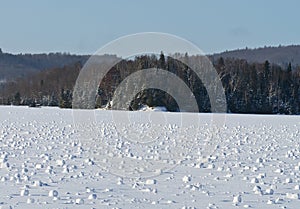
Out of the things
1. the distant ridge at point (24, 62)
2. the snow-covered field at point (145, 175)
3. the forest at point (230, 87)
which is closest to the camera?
the snow-covered field at point (145, 175)

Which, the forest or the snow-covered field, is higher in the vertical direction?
the forest

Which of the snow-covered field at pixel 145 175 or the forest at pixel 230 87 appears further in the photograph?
the forest at pixel 230 87

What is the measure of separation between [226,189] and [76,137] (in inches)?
372

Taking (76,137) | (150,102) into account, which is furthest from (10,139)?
(150,102)

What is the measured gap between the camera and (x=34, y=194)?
295 inches

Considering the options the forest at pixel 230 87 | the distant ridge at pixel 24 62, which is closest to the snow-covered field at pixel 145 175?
the forest at pixel 230 87

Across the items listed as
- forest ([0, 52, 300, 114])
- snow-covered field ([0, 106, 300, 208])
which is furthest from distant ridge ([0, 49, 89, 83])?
snow-covered field ([0, 106, 300, 208])

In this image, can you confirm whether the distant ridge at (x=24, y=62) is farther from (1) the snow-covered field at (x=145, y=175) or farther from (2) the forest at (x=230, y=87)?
(1) the snow-covered field at (x=145, y=175)

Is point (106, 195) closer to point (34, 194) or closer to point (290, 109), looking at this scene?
point (34, 194)

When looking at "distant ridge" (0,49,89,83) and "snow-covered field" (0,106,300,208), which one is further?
"distant ridge" (0,49,89,83)

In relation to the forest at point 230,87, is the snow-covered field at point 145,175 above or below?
below

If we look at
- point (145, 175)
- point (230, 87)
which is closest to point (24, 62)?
point (230, 87)

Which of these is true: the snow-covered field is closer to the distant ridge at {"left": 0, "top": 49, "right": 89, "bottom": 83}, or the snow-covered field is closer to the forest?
the forest

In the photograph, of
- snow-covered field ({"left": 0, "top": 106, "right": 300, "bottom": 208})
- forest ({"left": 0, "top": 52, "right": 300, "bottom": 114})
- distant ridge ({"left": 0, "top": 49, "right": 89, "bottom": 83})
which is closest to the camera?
snow-covered field ({"left": 0, "top": 106, "right": 300, "bottom": 208})
